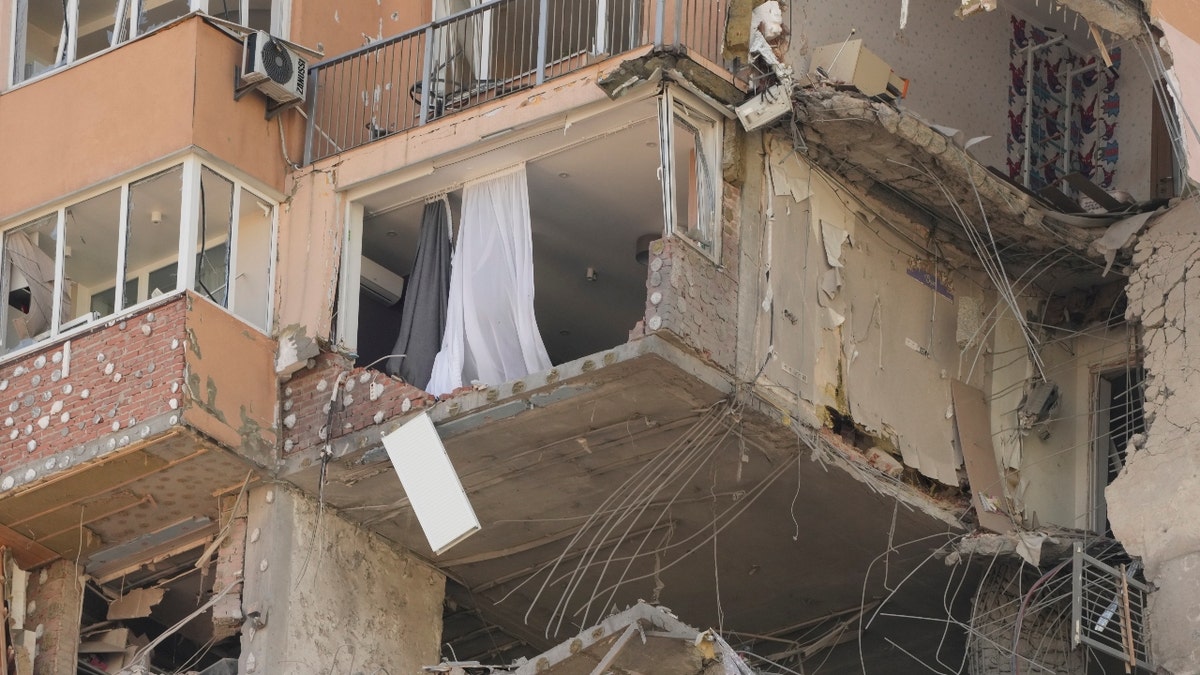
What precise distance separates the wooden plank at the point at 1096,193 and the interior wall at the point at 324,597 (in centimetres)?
651

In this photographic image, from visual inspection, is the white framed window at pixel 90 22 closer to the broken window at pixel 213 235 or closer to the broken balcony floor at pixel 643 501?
the broken window at pixel 213 235

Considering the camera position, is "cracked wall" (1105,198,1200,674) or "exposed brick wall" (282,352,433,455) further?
"exposed brick wall" (282,352,433,455)

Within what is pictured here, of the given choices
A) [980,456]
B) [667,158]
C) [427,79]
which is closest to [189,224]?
[427,79]

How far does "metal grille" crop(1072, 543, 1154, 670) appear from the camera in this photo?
18188mm

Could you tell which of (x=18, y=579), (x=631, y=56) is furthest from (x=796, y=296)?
(x=18, y=579)

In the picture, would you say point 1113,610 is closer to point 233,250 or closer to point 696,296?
point 696,296

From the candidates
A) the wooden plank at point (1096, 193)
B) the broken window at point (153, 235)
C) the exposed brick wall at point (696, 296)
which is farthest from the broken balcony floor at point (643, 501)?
the wooden plank at point (1096, 193)

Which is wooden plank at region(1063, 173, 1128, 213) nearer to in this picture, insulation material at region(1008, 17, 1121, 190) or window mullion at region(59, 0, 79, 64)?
insulation material at region(1008, 17, 1121, 190)

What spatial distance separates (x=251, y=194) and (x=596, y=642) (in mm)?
5873

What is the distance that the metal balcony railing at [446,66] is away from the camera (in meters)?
20.2

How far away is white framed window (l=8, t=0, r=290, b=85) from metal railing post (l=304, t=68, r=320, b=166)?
0.44 meters

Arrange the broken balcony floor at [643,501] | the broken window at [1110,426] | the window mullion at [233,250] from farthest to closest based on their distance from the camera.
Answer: the broken window at [1110,426]
the window mullion at [233,250]
the broken balcony floor at [643,501]

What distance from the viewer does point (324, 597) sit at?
65.6 ft

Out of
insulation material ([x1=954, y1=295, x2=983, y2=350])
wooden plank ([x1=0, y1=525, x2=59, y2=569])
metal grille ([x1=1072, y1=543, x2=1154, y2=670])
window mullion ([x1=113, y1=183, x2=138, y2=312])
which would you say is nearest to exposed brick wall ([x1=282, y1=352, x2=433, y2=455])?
window mullion ([x1=113, y1=183, x2=138, y2=312])
